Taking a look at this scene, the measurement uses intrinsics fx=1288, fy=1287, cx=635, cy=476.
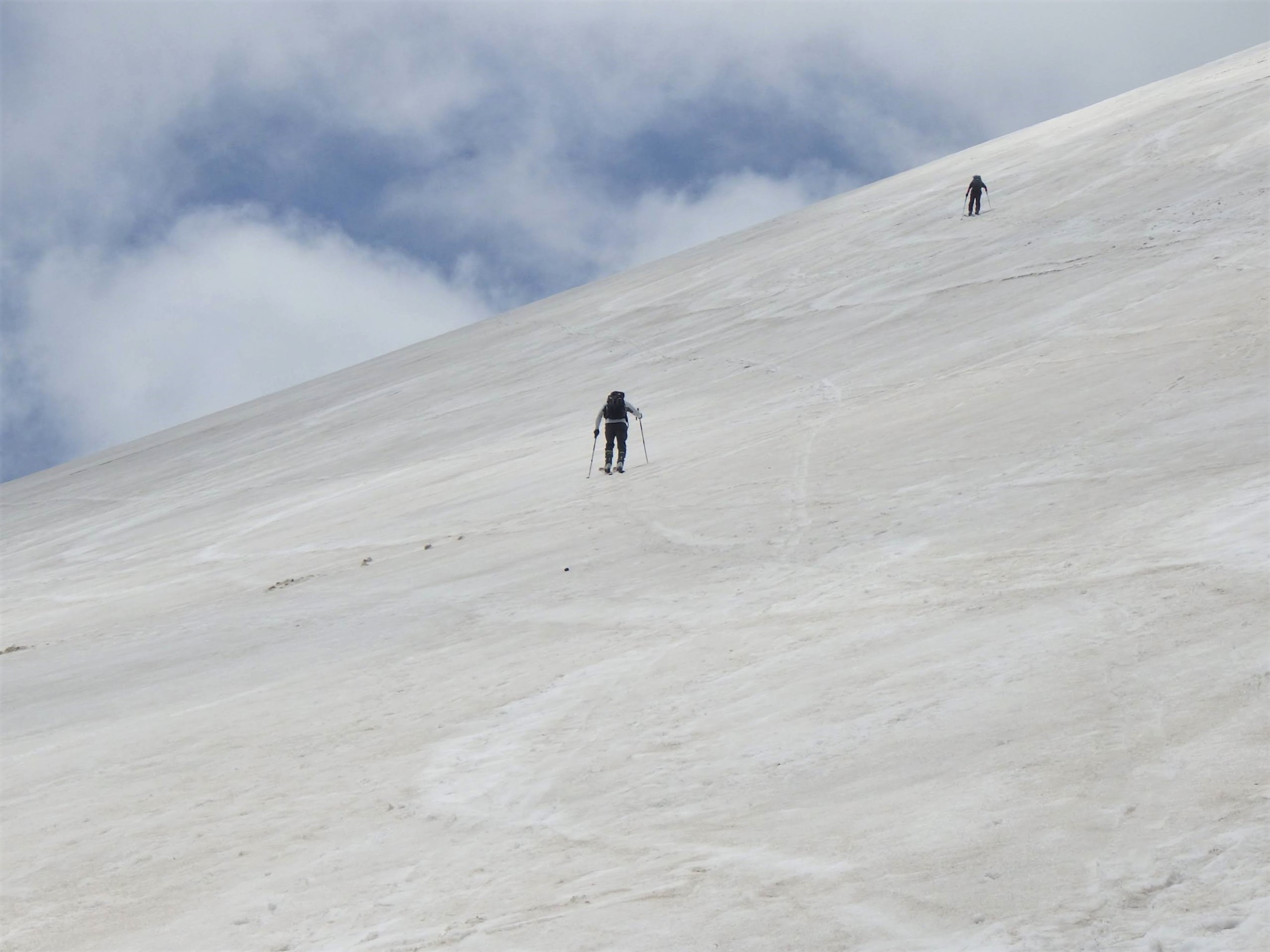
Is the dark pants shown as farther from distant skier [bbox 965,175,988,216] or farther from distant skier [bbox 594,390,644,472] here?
distant skier [bbox 965,175,988,216]

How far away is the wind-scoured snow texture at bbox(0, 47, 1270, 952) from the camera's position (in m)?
5.92

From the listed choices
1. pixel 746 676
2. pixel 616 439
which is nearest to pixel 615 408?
pixel 616 439

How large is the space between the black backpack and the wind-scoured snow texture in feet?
3.49

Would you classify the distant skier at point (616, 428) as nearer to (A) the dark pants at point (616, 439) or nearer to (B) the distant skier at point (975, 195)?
(A) the dark pants at point (616, 439)

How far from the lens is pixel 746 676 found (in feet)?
28.4

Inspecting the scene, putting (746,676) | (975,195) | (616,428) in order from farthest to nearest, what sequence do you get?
1. (975,195)
2. (616,428)
3. (746,676)

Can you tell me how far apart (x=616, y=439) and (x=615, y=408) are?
1.37 feet

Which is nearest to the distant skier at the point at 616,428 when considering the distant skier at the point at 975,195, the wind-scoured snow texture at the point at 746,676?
the wind-scoured snow texture at the point at 746,676

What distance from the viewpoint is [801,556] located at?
449 inches

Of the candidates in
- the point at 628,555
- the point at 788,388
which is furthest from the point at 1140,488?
the point at 788,388

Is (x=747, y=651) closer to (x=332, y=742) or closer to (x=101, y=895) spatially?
(x=332, y=742)

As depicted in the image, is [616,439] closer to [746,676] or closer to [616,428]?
[616,428]

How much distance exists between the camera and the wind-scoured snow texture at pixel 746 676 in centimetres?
592

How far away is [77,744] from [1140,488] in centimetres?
885
